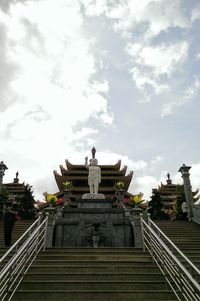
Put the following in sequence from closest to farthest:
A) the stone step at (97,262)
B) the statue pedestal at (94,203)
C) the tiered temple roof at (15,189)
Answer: the stone step at (97,262) < the statue pedestal at (94,203) < the tiered temple roof at (15,189)

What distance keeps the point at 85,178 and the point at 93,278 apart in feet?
103

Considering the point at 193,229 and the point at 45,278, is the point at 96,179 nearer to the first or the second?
the point at 193,229

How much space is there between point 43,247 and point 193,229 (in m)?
8.18

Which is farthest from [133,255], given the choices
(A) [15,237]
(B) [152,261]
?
(A) [15,237]

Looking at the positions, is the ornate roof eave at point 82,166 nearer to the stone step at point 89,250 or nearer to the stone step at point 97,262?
the stone step at point 89,250

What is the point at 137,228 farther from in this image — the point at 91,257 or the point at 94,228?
the point at 91,257

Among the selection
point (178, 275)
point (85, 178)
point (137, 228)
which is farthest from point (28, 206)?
point (178, 275)

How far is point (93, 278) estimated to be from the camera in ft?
20.4

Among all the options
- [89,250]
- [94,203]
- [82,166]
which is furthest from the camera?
[82,166]

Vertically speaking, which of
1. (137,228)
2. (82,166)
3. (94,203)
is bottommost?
(137,228)

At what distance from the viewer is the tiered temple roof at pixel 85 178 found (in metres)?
37.1

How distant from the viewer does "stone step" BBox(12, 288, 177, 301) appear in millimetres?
5285

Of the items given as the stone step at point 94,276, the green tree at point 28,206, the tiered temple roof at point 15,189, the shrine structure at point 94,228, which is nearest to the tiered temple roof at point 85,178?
the green tree at point 28,206

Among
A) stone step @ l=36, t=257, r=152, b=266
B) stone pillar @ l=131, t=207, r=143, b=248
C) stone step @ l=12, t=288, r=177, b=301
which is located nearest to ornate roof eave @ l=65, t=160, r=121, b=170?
stone pillar @ l=131, t=207, r=143, b=248
